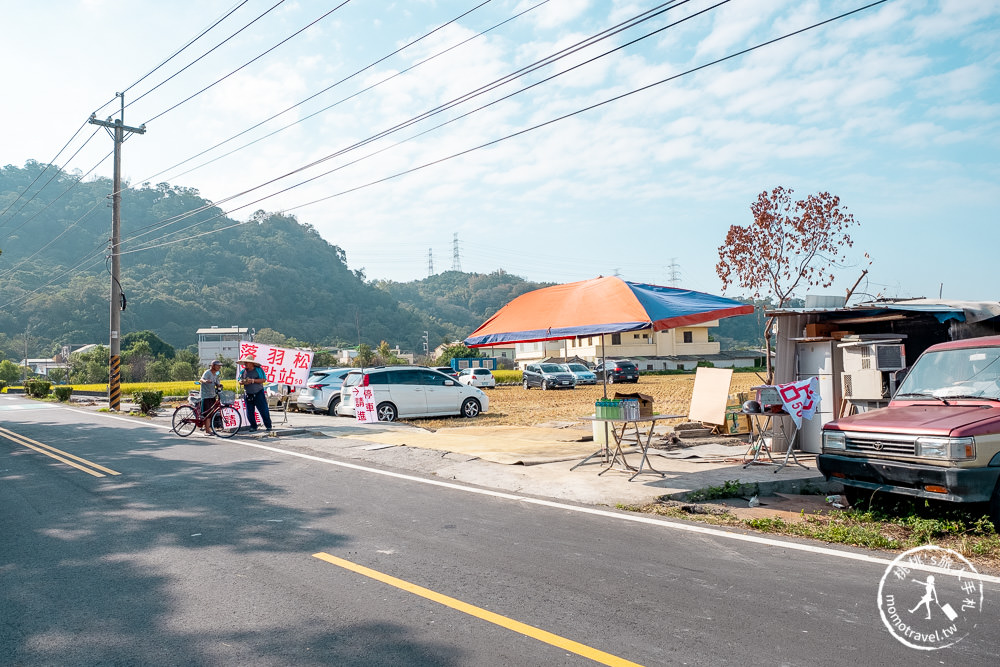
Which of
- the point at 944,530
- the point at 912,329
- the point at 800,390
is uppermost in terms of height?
the point at 912,329

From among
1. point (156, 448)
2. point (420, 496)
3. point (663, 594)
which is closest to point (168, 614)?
point (663, 594)

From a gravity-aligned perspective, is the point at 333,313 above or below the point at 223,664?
above

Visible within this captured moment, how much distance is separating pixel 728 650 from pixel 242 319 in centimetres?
11752

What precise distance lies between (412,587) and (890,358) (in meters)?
8.00

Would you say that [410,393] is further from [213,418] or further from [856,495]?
[856,495]

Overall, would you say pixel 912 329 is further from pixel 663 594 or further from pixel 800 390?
pixel 663 594

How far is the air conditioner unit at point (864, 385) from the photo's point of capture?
33.0 ft

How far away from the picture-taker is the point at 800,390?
1027 centimetres

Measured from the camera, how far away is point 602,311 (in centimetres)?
936

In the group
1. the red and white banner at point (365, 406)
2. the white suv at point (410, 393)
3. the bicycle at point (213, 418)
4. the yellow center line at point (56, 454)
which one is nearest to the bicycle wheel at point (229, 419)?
the bicycle at point (213, 418)

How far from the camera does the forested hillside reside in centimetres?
9888

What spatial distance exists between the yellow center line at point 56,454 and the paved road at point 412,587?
239cm

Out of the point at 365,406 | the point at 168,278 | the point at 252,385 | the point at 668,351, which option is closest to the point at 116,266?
the point at 252,385

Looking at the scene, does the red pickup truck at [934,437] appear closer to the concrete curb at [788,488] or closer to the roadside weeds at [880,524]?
the roadside weeds at [880,524]
